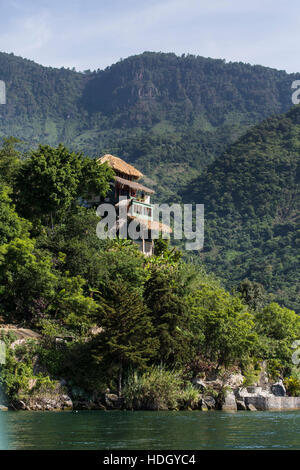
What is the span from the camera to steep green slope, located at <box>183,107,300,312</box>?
116812 mm

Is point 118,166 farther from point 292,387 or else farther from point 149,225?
point 292,387

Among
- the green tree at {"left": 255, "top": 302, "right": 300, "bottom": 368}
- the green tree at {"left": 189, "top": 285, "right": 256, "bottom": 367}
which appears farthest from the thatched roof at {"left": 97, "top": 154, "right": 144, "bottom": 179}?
the green tree at {"left": 189, "top": 285, "right": 256, "bottom": 367}

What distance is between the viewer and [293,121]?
160625mm

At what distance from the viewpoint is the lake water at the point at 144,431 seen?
22192 millimetres

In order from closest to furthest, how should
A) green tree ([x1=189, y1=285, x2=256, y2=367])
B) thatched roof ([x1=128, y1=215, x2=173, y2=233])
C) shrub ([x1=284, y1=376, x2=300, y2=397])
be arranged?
1. green tree ([x1=189, y1=285, x2=256, y2=367])
2. shrub ([x1=284, y1=376, x2=300, y2=397])
3. thatched roof ([x1=128, y1=215, x2=173, y2=233])

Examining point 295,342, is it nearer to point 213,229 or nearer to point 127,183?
point 127,183

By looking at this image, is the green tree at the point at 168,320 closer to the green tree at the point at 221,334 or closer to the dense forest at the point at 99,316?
the dense forest at the point at 99,316

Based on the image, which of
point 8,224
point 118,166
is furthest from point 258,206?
point 8,224

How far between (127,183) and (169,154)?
125671mm

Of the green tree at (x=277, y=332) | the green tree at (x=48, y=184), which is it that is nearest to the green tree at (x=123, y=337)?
the green tree at (x=277, y=332)

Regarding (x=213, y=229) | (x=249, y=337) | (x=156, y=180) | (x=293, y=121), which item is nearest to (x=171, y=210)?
(x=213, y=229)

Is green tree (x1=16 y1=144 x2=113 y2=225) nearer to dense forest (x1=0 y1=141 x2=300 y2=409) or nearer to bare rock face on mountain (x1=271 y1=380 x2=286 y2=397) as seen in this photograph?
dense forest (x1=0 y1=141 x2=300 y2=409)

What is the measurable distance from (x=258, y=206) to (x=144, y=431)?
381 feet

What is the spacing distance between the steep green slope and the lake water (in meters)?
78.3
